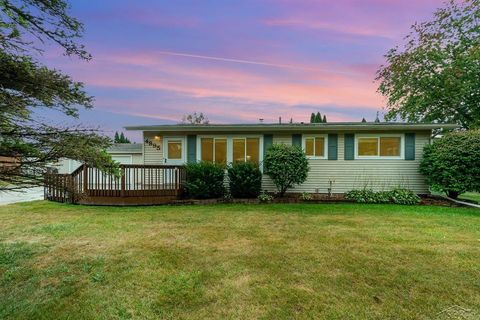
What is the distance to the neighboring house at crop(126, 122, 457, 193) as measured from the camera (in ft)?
33.5

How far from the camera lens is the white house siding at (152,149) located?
11.1 meters

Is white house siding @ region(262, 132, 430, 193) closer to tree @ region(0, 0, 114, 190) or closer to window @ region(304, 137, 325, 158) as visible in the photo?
window @ region(304, 137, 325, 158)

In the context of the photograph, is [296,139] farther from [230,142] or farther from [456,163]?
[456,163]

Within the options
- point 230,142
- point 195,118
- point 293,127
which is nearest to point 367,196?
point 293,127

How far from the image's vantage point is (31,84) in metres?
2.42

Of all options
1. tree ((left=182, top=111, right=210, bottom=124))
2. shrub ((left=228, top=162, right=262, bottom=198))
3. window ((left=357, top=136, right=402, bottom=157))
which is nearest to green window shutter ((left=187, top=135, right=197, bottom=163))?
shrub ((left=228, top=162, right=262, bottom=198))

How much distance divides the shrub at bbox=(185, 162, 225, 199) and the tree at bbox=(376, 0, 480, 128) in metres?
14.9

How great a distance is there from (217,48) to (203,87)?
2695 millimetres

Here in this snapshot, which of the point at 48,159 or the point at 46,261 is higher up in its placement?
the point at 48,159

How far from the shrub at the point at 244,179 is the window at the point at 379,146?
421 centimetres

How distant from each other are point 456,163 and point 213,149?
27.4ft

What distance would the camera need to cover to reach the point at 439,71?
56.1 ft

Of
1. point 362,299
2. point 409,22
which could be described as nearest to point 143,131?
point 362,299

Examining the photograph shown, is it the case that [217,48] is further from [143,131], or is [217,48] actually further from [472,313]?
[472,313]
